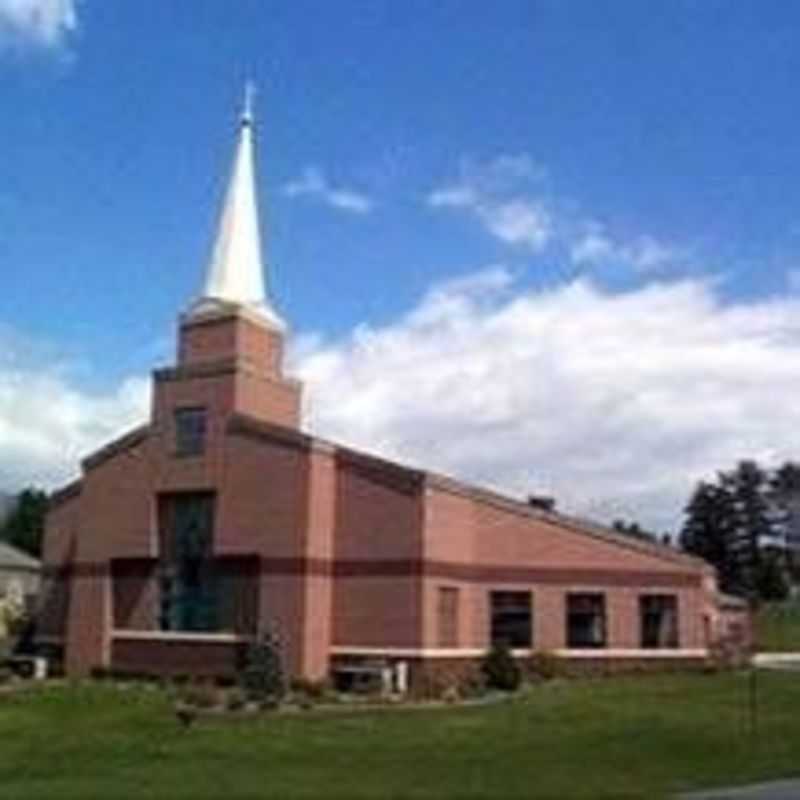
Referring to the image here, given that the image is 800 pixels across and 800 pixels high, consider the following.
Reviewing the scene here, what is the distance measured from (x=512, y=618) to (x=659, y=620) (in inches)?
204

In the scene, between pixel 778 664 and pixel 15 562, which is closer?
pixel 778 664

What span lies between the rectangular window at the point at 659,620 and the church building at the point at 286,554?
0.20 ft

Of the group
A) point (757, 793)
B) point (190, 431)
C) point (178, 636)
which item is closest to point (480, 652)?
point (178, 636)

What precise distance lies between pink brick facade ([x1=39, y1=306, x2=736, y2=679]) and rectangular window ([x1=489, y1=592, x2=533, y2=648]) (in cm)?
21

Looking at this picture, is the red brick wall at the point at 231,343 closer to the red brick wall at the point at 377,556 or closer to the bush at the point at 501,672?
the red brick wall at the point at 377,556

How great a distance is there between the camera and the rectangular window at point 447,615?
54.0 m

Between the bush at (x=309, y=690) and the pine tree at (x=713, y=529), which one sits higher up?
the pine tree at (x=713, y=529)

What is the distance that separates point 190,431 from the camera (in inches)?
2248

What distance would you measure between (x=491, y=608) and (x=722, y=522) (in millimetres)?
87764

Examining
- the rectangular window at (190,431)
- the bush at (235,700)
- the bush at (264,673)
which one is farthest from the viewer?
the rectangular window at (190,431)

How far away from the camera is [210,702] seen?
43688 mm

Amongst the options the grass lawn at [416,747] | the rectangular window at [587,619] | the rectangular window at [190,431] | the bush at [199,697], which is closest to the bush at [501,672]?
the grass lawn at [416,747]

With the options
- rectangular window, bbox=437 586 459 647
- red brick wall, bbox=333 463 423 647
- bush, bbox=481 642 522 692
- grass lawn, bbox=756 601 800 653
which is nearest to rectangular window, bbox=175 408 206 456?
red brick wall, bbox=333 463 423 647

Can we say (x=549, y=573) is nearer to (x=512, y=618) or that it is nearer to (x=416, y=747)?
(x=512, y=618)
